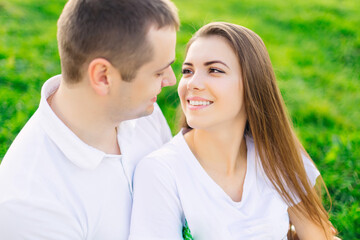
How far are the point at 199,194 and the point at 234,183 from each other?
31 cm

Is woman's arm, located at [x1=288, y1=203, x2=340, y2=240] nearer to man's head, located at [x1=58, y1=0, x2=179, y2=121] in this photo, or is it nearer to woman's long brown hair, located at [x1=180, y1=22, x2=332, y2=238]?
woman's long brown hair, located at [x1=180, y1=22, x2=332, y2=238]

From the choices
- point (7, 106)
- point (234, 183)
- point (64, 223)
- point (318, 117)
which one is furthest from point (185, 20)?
point (64, 223)

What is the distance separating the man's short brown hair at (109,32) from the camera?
82.8 inches

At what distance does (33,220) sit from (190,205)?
85 centimetres

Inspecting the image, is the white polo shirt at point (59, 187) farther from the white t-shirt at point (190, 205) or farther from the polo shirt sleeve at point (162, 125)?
the polo shirt sleeve at point (162, 125)

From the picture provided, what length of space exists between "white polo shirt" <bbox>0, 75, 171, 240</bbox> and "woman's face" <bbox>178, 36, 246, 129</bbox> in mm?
515

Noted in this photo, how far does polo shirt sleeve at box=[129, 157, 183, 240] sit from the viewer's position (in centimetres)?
219

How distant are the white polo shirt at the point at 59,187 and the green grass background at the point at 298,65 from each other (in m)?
1.76

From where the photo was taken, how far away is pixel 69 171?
2129mm

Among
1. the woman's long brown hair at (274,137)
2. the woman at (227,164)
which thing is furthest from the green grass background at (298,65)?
the woman at (227,164)

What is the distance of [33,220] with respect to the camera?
197cm

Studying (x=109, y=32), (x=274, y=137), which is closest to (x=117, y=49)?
(x=109, y=32)

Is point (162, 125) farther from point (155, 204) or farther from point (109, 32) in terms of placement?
point (109, 32)

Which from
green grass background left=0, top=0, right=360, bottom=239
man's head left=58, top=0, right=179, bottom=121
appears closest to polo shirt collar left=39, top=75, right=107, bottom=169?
man's head left=58, top=0, right=179, bottom=121
